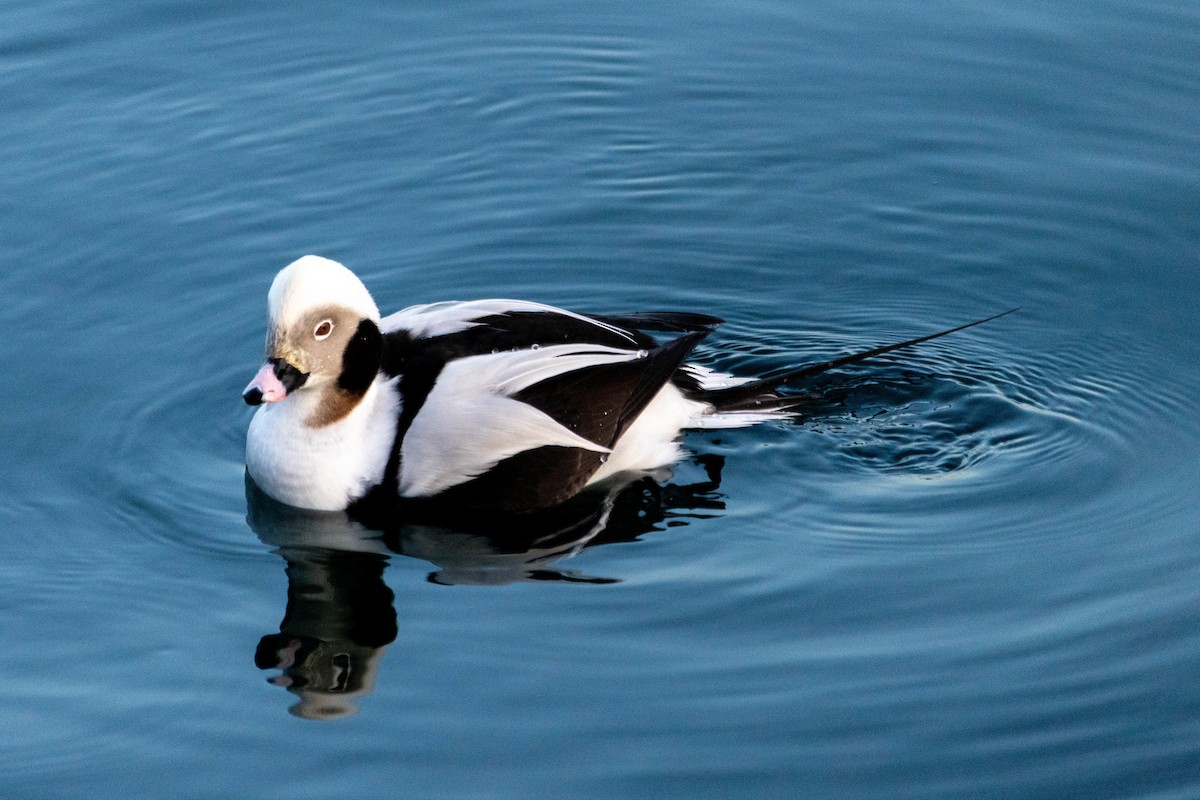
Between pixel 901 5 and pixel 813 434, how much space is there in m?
5.02

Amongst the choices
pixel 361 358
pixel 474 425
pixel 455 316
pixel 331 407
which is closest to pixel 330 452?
pixel 331 407

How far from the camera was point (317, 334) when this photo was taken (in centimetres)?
781

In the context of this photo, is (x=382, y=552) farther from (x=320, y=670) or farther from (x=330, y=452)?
(x=320, y=670)

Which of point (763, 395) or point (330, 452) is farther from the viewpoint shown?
point (763, 395)

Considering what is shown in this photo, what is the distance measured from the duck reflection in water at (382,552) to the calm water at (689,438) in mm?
24

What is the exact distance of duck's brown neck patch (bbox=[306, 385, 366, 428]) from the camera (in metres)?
8.01

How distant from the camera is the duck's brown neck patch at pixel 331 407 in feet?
26.3

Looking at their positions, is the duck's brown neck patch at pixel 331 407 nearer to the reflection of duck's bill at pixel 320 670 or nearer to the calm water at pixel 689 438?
the calm water at pixel 689 438

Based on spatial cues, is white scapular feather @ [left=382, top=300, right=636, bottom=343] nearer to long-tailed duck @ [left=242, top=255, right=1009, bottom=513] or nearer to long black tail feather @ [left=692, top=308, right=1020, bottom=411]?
long-tailed duck @ [left=242, top=255, right=1009, bottom=513]

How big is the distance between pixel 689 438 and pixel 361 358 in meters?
1.67

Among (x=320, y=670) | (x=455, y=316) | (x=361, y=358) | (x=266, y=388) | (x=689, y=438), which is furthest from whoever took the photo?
(x=689, y=438)

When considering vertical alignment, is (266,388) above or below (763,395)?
above

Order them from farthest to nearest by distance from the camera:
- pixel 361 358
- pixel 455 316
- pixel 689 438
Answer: pixel 689 438 < pixel 455 316 < pixel 361 358

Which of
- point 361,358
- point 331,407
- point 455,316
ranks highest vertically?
point 455,316
